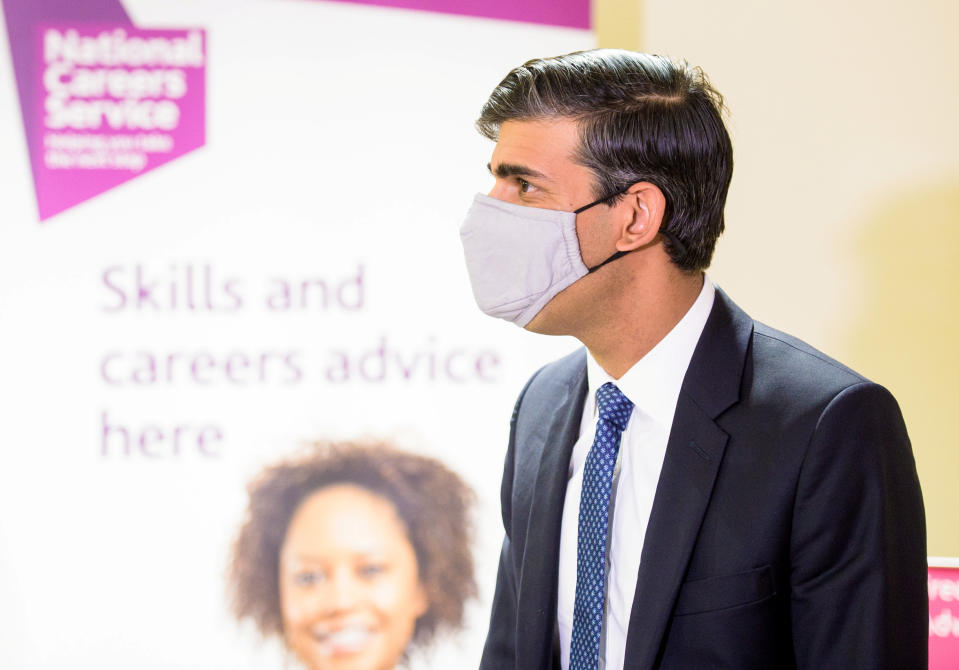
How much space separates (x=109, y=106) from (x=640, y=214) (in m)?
1.70

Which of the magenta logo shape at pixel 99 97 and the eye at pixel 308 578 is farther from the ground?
the magenta logo shape at pixel 99 97

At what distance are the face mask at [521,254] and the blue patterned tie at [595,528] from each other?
7.6 inches

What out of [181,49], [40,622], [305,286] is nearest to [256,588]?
[40,622]

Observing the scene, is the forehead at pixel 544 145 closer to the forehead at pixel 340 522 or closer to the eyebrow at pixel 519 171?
the eyebrow at pixel 519 171

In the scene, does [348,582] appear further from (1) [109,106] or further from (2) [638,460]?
(1) [109,106]

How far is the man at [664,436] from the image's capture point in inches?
50.5

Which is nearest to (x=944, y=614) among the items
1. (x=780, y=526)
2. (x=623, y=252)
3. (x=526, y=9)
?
(x=780, y=526)

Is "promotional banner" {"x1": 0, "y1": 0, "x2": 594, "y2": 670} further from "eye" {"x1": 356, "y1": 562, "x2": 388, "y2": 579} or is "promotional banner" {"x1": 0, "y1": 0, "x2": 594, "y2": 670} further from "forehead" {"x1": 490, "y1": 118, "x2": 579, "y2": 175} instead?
"forehead" {"x1": 490, "y1": 118, "x2": 579, "y2": 175}

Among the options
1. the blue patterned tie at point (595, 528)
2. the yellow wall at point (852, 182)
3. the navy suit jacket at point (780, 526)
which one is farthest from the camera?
the yellow wall at point (852, 182)

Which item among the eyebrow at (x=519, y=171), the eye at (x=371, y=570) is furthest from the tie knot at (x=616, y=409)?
the eye at (x=371, y=570)

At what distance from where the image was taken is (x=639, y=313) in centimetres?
154

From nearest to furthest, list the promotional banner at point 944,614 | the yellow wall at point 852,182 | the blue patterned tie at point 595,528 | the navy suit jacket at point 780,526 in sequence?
the navy suit jacket at point 780,526, the blue patterned tie at point 595,528, the promotional banner at point 944,614, the yellow wall at point 852,182

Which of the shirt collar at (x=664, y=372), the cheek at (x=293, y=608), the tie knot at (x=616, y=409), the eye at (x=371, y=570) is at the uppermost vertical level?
the shirt collar at (x=664, y=372)

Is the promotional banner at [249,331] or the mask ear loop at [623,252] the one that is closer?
the mask ear loop at [623,252]
